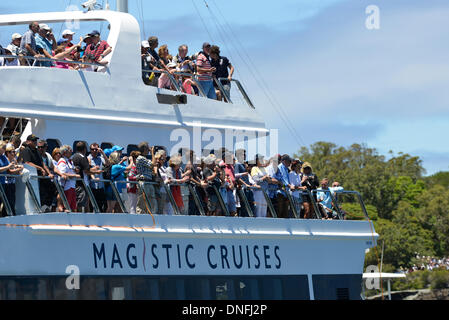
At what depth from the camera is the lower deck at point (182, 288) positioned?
65.7 ft

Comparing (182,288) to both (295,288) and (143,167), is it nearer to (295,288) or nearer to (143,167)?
(143,167)

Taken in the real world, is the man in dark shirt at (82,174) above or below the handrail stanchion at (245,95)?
below

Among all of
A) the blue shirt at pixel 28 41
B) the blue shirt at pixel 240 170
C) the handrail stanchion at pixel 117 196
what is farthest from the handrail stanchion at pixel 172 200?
the blue shirt at pixel 28 41

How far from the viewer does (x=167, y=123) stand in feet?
79.2

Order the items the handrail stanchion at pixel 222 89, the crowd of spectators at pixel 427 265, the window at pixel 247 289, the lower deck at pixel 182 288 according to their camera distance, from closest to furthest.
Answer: the lower deck at pixel 182 288
the window at pixel 247 289
the handrail stanchion at pixel 222 89
the crowd of spectators at pixel 427 265

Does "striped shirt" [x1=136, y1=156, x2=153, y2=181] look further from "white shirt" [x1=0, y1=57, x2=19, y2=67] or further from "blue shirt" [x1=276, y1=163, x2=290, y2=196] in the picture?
"blue shirt" [x1=276, y1=163, x2=290, y2=196]

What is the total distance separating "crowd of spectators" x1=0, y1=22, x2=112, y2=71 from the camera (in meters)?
22.1

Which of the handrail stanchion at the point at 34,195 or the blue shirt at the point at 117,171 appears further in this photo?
the blue shirt at the point at 117,171

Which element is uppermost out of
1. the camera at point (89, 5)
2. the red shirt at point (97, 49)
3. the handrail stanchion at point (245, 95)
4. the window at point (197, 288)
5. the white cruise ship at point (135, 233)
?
the camera at point (89, 5)

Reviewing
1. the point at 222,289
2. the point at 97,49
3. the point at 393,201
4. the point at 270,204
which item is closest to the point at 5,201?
the point at 97,49

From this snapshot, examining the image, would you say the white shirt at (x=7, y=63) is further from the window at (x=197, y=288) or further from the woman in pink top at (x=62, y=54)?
the window at (x=197, y=288)

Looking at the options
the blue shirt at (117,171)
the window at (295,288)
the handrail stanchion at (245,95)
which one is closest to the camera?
the blue shirt at (117,171)

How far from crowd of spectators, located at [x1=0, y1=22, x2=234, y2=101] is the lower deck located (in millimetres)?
4482

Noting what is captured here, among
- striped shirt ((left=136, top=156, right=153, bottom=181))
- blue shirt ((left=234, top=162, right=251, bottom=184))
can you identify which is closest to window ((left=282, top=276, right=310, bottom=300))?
blue shirt ((left=234, top=162, right=251, bottom=184))
